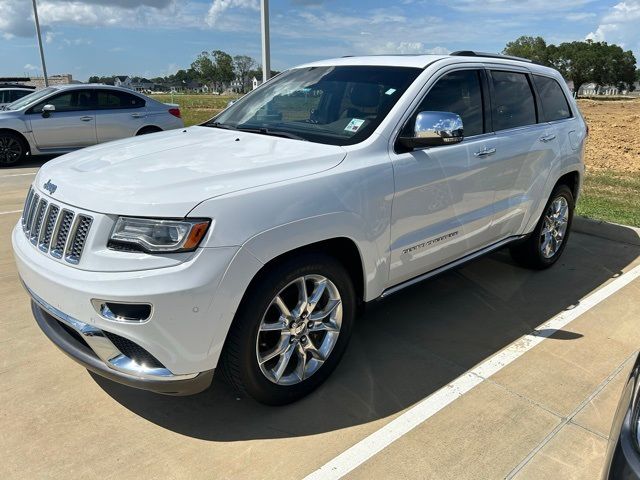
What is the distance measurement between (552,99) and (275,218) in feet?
11.8

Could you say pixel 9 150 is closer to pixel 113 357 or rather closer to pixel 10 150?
pixel 10 150

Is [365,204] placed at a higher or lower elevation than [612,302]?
higher

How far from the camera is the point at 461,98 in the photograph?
3896 mm

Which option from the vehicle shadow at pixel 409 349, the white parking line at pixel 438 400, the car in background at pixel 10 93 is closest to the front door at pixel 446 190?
the vehicle shadow at pixel 409 349

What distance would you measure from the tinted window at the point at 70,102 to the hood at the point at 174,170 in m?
8.48

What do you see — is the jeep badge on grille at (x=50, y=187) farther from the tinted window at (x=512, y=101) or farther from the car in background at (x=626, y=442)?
the tinted window at (x=512, y=101)

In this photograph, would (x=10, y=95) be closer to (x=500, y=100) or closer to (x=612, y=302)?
(x=500, y=100)

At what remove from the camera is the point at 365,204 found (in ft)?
9.95

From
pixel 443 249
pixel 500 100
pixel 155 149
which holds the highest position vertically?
pixel 500 100

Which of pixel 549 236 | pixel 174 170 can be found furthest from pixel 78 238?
pixel 549 236

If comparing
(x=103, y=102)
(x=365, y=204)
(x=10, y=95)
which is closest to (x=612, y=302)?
(x=365, y=204)

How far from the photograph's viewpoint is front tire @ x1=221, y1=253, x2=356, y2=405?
2.64 meters

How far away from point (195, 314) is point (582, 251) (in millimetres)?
4880

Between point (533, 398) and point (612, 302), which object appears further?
point (612, 302)
